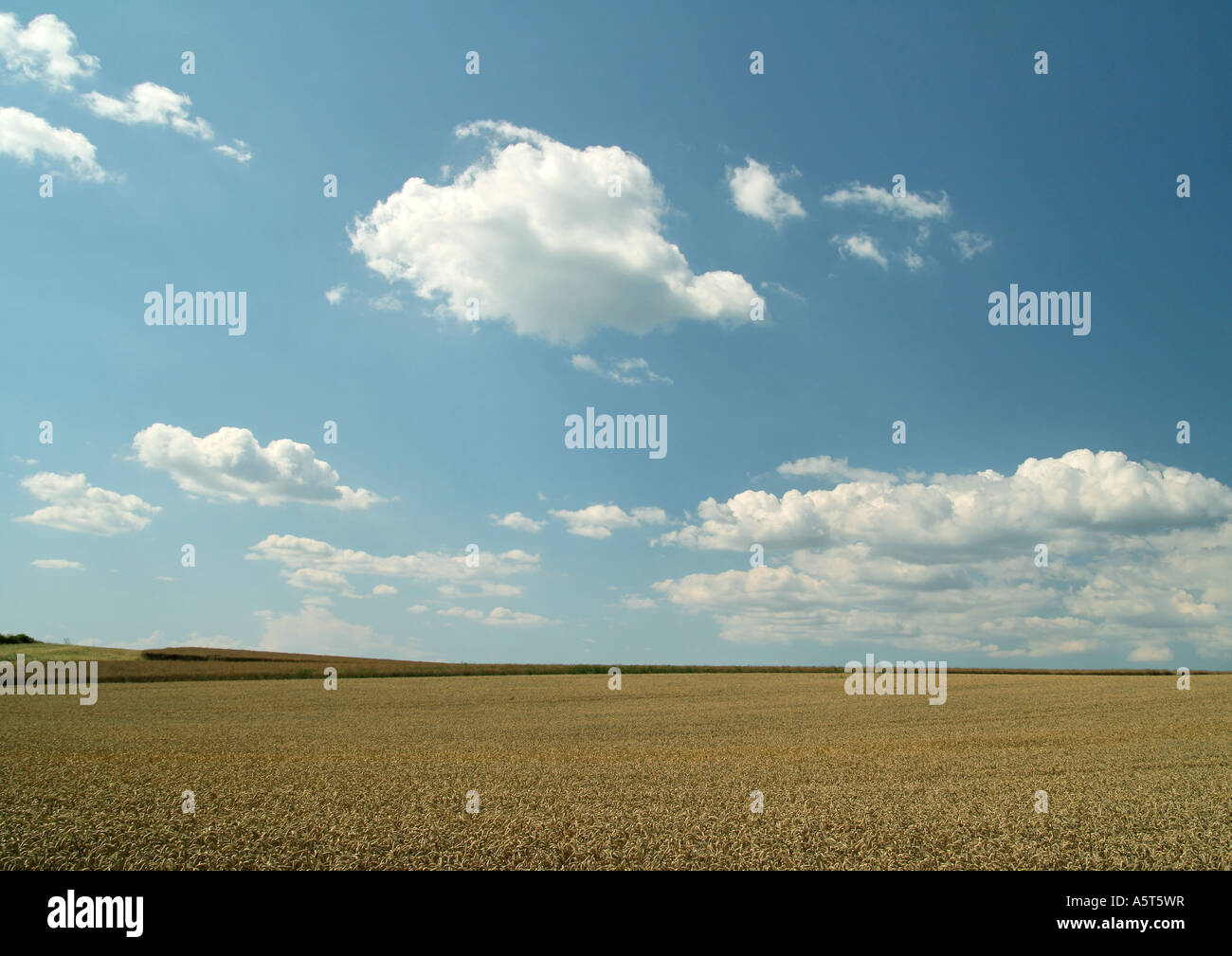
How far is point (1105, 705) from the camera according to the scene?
31172mm

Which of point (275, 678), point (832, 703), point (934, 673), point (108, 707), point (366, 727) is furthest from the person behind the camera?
point (934, 673)

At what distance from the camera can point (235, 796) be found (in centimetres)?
1219

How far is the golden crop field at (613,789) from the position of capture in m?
9.66

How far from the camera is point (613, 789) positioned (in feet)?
43.0

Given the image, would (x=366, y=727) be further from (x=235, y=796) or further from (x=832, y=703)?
(x=832, y=703)

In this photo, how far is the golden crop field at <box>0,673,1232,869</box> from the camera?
31.7 ft

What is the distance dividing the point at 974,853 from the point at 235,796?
1164 cm
